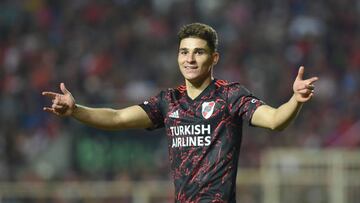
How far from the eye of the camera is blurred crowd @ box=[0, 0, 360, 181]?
52.0ft

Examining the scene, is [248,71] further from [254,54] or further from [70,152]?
[70,152]

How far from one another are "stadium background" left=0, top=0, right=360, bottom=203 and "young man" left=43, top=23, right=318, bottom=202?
7.97m

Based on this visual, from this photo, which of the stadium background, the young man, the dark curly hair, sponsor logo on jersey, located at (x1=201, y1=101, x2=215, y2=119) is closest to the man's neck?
the young man

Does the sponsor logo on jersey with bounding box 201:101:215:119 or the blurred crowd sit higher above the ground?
the blurred crowd

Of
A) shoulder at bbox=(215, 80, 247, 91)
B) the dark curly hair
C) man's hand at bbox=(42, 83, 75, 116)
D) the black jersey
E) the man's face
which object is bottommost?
the black jersey

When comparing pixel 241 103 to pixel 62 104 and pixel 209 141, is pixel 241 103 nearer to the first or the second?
pixel 209 141

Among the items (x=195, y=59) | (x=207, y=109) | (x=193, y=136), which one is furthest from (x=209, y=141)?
(x=195, y=59)

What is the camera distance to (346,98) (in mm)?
17750

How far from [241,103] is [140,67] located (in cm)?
1198

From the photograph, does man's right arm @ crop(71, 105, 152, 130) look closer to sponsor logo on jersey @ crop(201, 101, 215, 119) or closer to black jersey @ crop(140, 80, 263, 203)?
black jersey @ crop(140, 80, 263, 203)

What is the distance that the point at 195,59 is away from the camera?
6973mm

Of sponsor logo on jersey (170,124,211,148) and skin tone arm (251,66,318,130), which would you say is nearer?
skin tone arm (251,66,318,130)

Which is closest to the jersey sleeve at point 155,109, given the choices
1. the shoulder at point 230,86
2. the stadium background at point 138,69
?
the shoulder at point 230,86

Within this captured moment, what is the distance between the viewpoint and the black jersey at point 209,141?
6.84m
